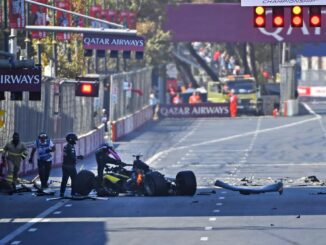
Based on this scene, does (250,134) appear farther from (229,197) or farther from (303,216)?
(303,216)

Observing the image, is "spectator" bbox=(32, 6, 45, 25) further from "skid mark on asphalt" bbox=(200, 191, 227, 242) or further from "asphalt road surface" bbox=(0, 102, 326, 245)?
"skid mark on asphalt" bbox=(200, 191, 227, 242)

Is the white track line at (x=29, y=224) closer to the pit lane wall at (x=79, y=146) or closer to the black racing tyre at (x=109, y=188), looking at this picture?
the black racing tyre at (x=109, y=188)

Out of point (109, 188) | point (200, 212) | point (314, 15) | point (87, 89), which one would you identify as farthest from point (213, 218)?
point (87, 89)

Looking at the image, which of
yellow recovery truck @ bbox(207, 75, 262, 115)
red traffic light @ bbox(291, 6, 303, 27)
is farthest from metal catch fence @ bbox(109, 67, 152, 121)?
red traffic light @ bbox(291, 6, 303, 27)

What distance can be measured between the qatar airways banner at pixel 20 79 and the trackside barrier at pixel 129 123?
27.9m

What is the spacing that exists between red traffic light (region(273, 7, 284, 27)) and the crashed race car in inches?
195

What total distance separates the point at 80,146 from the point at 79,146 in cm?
25

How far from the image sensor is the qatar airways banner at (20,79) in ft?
100

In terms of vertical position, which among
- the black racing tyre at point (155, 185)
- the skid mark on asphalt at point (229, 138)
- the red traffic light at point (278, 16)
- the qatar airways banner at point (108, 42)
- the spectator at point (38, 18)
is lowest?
the skid mark on asphalt at point (229, 138)

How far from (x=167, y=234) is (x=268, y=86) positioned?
68.0m

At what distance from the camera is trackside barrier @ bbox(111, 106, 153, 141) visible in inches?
2331

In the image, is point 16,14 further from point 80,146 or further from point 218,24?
point 218,24

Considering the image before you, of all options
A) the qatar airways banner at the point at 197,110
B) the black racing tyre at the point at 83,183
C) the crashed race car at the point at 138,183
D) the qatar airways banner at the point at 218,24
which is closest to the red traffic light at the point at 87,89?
the crashed race car at the point at 138,183

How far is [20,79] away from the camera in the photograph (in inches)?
1205
